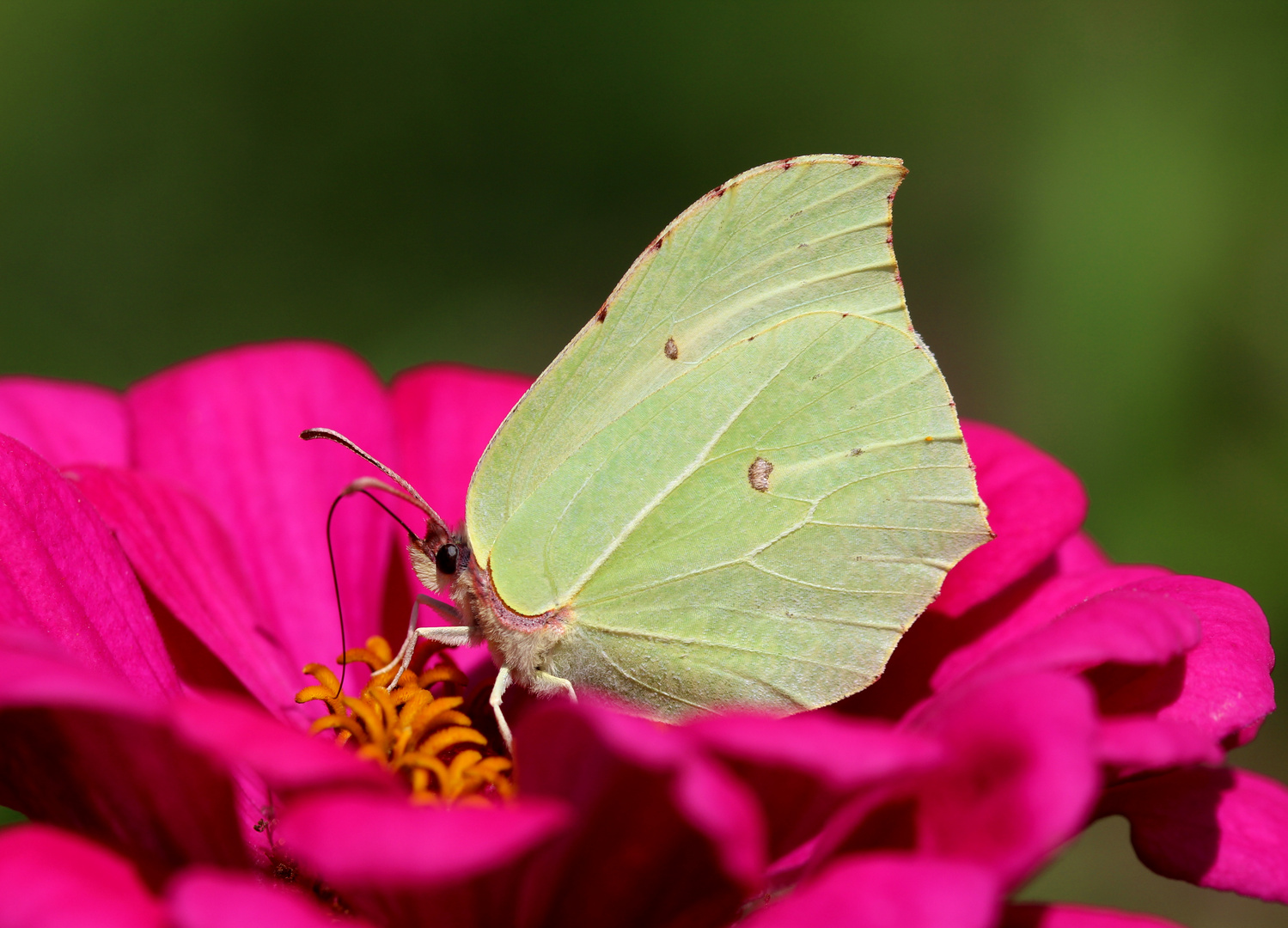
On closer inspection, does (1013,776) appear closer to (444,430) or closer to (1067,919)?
(1067,919)

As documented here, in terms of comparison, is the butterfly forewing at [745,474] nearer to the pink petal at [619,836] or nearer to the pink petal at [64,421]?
the pink petal at [619,836]

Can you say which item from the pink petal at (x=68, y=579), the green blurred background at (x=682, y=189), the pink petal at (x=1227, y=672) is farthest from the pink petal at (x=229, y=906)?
the green blurred background at (x=682, y=189)

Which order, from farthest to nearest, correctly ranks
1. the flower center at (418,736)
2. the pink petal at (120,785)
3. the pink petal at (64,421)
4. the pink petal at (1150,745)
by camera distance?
the pink petal at (64,421) → the flower center at (418,736) → the pink petal at (120,785) → the pink petal at (1150,745)

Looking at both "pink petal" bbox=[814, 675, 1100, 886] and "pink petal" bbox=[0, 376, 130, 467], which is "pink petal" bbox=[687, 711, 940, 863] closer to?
"pink petal" bbox=[814, 675, 1100, 886]

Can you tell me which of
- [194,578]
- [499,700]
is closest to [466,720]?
[499,700]

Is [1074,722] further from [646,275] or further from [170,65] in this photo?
[170,65]

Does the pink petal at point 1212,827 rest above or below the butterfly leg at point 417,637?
below

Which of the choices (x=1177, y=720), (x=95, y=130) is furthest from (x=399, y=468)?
(x=95, y=130)
